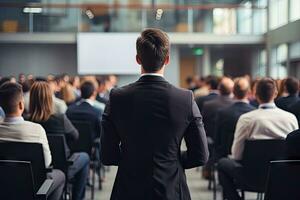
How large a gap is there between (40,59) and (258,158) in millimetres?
13611

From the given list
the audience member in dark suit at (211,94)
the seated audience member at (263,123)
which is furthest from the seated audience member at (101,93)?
the seated audience member at (263,123)

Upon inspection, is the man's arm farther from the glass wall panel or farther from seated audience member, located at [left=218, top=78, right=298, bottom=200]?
the glass wall panel

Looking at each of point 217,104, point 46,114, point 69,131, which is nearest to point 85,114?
point 69,131

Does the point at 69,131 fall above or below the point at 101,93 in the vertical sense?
below

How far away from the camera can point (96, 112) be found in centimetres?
600

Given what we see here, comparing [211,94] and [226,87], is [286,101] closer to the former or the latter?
[226,87]

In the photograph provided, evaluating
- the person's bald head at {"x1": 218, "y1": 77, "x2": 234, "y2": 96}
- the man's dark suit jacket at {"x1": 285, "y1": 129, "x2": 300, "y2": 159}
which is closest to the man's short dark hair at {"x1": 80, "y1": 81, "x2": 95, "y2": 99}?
the person's bald head at {"x1": 218, "y1": 77, "x2": 234, "y2": 96}

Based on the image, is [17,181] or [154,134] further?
[17,181]

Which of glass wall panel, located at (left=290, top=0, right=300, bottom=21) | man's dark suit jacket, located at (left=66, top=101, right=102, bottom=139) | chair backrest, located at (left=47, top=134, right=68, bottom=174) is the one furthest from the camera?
glass wall panel, located at (left=290, top=0, right=300, bottom=21)

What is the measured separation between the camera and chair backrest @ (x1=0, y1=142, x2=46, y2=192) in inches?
138

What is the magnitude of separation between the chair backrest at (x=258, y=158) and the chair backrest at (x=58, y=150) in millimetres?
1509

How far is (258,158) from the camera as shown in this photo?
13.5 ft

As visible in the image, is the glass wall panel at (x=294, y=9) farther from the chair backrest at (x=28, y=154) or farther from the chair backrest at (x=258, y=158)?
the chair backrest at (x=28, y=154)

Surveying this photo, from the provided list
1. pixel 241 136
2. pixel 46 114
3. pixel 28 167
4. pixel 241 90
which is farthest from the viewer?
pixel 241 90
